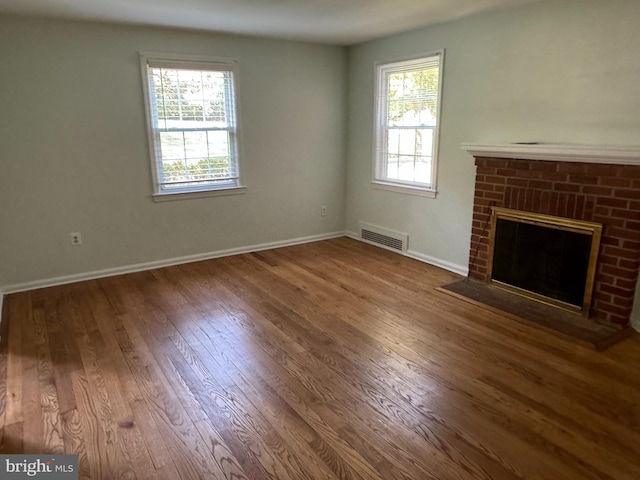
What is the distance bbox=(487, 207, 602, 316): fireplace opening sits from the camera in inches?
123

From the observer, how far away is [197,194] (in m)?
4.49

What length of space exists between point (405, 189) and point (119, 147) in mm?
2805

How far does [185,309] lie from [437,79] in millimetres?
3036

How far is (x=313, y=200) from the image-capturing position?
5.30 m

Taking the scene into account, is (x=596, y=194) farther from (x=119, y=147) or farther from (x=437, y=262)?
(x=119, y=147)

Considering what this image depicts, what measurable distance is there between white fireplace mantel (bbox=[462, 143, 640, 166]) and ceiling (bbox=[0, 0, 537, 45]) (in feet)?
3.45

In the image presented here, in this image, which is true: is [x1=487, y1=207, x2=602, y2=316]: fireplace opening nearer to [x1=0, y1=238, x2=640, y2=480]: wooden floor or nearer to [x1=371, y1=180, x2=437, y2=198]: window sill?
[x1=0, y1=238, x2=640, y2=480]: wooden floor

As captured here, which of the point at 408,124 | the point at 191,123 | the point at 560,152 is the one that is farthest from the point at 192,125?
the point at 560,152

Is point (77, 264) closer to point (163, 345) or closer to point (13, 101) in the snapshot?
point (13, 101)

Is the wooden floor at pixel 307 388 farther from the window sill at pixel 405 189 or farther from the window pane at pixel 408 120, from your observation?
the window pane at pixel 408 120

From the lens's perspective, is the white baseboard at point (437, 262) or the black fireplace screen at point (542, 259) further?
the white baseboard at point (437, 262)

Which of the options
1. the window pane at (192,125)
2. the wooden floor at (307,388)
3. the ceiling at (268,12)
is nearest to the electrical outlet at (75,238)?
the wooden floor at (307,388)

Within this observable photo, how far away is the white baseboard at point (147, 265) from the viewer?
3.84 meters

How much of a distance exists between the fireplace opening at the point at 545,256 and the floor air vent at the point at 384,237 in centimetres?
117
